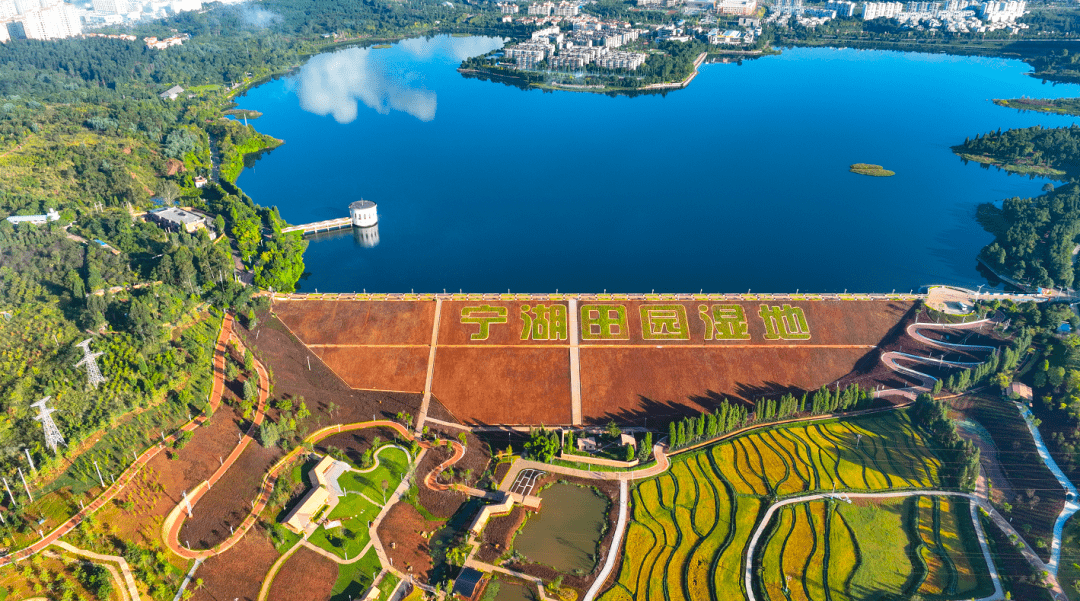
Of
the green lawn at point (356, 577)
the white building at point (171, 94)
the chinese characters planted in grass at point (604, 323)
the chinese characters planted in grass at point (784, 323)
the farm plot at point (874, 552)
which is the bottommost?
the farm plot at point (874, 552)

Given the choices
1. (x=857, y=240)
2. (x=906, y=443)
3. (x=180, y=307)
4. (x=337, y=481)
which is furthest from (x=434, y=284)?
(x=857, y=240)

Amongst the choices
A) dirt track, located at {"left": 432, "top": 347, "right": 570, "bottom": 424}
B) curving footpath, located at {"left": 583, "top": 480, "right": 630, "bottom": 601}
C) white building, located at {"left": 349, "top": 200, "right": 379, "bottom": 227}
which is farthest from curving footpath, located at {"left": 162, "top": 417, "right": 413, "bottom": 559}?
white building, located at {"left": 349, "top": 200, "right": 379, "bottom": 227}

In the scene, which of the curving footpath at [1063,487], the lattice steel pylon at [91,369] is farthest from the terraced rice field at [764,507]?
the lattice steel pylon at [91,369]

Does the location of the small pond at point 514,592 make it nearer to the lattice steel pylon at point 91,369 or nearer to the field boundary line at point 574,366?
the field boundary line at point 574,366

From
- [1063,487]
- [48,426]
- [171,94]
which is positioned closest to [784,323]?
[1063,487]

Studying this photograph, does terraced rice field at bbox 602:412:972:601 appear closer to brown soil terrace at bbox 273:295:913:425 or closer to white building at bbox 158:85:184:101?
brown soil terrace at bbox 273:295:913:425

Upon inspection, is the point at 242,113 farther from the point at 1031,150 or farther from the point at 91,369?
the point at 1031,150
